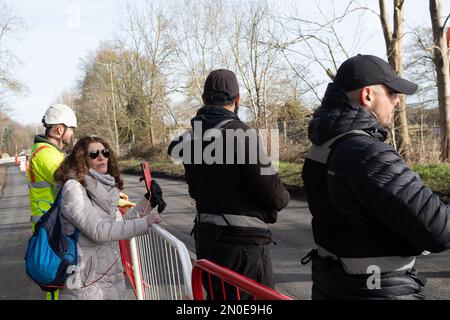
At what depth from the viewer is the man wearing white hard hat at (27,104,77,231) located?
3.90 m

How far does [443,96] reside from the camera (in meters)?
13.3

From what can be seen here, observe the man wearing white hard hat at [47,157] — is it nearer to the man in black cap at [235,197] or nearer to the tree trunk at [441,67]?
the man in black cap at [235,197]

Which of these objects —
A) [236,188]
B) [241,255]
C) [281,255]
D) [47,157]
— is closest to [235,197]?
[236,188]

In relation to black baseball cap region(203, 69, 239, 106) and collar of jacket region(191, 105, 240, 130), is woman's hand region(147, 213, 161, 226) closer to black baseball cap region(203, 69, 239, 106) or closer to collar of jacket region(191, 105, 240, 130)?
collar of jacket region(191, 105, 240, 130)

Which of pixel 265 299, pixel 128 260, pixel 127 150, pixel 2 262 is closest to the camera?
pixel 265 299

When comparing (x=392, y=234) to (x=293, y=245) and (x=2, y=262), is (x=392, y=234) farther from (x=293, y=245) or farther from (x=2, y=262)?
(x=2, y=262)

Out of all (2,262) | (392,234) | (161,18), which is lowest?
(2,262)

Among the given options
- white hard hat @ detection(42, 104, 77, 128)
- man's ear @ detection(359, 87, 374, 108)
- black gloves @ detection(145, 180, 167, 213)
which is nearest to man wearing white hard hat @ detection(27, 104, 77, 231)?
white hard hat @ detection(42, 104, 77, 128)

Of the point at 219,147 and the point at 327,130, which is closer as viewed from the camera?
the point at 327,130

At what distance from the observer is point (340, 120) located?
75.1 inches

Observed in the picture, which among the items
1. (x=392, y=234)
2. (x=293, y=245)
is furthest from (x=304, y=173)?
(x=293, y=245)

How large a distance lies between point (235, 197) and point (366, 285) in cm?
110

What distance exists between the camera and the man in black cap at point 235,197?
269cm

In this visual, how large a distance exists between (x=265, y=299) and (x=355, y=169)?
2.04ft
